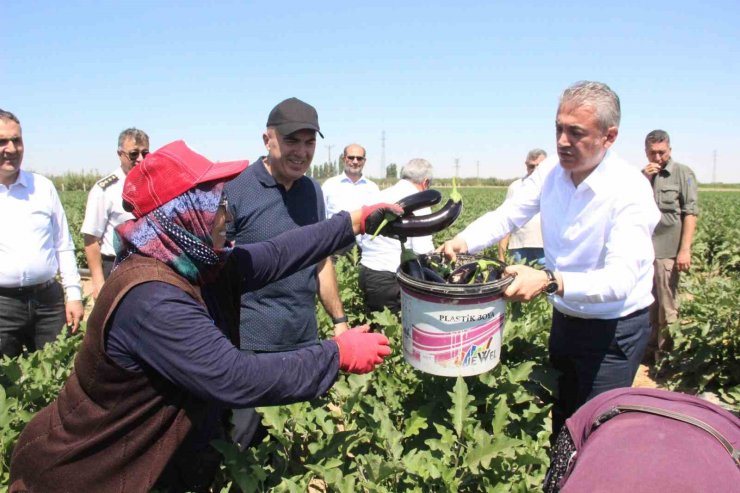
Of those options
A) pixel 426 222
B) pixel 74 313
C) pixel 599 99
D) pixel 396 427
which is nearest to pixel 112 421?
pixel 396 427

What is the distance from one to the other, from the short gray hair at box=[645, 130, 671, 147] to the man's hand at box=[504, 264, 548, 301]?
455cm

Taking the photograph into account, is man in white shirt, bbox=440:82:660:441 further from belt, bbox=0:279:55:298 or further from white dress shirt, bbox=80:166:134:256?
white dress shirt, bbox=80:166:134:256

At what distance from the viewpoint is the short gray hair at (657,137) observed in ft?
19.5

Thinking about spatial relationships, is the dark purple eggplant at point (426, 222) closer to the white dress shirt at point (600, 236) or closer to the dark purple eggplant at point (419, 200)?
the dark purple eggplant at point (419, 200)

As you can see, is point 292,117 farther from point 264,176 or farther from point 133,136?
point 133,136

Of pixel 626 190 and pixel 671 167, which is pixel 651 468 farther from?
pixel 671 167

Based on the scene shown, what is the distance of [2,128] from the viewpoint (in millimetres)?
3721

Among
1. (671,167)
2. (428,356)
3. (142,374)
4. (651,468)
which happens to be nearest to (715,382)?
(671,167)

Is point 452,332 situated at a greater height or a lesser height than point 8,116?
lesser

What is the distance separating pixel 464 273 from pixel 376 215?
1.56 ft

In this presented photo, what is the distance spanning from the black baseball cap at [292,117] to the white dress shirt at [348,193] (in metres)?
3.59

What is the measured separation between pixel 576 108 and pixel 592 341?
113cm

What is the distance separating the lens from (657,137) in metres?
5.95

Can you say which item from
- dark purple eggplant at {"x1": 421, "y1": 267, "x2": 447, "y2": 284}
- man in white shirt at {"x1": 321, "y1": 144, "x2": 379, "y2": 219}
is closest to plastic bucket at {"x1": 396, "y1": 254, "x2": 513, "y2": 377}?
dark purple eggplant at {"x1": 421, "y1": 267, "x2": 447, "y2": 284}
